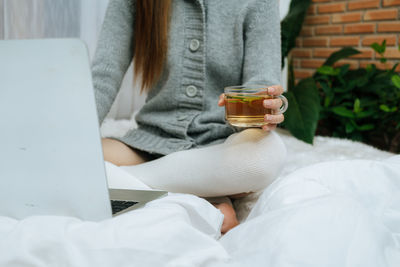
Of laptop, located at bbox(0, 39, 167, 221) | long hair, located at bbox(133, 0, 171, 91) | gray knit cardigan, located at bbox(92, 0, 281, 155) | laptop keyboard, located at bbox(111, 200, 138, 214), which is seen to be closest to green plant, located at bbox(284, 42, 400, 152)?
gray knit cardigan, located at bbox(92, 0, 281, 155)

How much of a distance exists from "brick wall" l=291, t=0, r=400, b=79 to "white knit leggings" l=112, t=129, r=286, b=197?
5.23ft

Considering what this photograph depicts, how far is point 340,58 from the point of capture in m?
2.25

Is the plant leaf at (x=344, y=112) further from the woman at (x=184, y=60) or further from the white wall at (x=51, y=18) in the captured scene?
the white wall at (x=51, y=18)

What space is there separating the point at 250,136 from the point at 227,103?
16 centimetres

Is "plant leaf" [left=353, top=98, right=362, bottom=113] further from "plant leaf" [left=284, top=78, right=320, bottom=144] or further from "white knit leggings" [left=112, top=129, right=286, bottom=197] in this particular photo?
"white knit leggings" [left=112, top=129, right=286, bottom=197]

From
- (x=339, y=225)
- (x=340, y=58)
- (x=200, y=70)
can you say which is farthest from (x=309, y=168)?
(x=340, y=58)

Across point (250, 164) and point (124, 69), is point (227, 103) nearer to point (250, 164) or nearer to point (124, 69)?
point (250, 164)

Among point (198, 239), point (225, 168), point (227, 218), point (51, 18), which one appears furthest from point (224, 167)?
point (51, 18)

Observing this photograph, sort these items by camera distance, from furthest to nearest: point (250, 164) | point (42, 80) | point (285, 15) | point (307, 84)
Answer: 1. point (285, 15)
2. point (307, 84)
3. point (250, 164)
4. point (42, 80)

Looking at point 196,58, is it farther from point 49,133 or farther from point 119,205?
point 49,133

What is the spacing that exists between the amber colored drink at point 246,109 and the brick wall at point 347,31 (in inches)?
67.4

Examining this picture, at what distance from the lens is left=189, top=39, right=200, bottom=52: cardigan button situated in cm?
110

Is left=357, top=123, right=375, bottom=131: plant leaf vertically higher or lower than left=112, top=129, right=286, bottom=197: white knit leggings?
lower

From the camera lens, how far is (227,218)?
0.90 m
